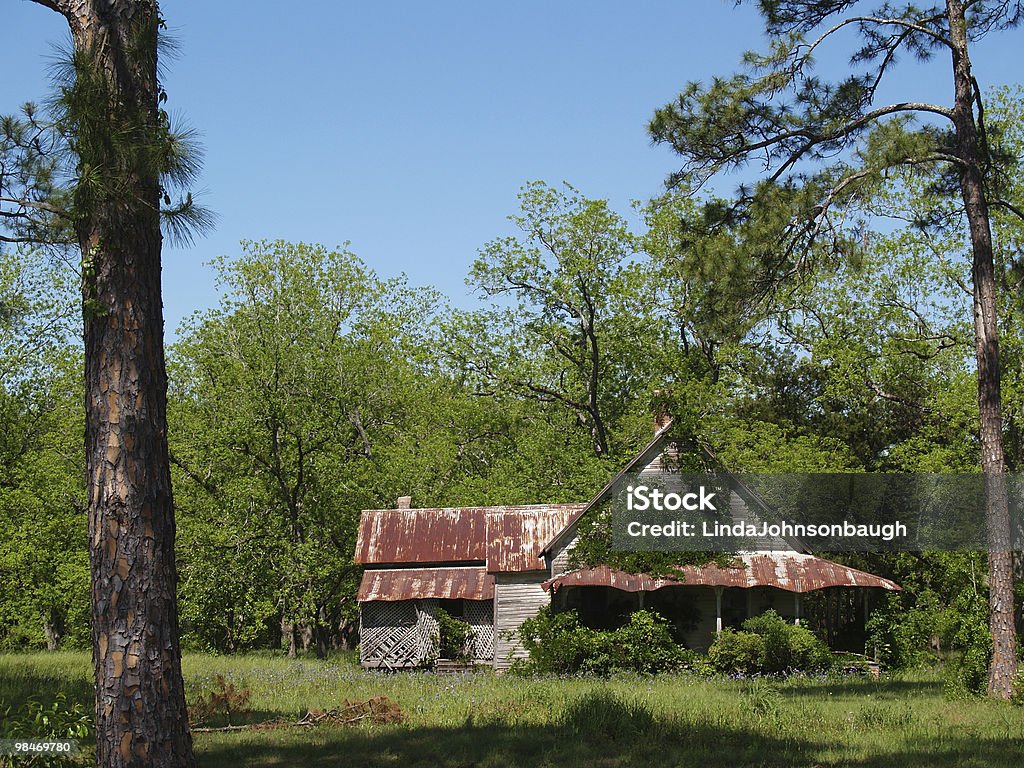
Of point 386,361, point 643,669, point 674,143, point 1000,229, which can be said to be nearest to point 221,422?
point 386,361

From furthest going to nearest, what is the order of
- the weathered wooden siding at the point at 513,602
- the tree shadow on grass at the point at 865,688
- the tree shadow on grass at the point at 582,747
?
the weathered wooden siding at the point at 513,602, the tree shadow on grass at the point at 865,688, the tree shadow on grass at the point at 582,747

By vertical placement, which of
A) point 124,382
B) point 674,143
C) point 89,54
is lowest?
point 124,382

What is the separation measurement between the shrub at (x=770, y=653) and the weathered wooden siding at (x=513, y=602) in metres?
5.78

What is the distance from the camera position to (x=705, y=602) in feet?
93.8

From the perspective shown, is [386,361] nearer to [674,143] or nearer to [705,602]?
[705,602]

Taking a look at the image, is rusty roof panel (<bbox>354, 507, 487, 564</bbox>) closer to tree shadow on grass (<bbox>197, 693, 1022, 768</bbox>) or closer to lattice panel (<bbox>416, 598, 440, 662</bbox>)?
lattice panel (<bbox>416, 598, 440, 662</bbox>)

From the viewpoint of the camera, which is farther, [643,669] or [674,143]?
[643,669]

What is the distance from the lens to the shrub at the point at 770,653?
25297 mm

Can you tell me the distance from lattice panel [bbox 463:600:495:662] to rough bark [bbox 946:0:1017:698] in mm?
17000

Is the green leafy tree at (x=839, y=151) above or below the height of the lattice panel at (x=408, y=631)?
above

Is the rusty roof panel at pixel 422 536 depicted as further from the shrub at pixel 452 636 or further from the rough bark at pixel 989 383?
the rough bark at pixel 989 383

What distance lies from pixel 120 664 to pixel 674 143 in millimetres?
11559

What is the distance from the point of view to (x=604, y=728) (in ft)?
39.4

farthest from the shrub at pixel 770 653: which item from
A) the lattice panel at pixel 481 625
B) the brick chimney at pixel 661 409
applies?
the lattice panel at pixel 481 625
